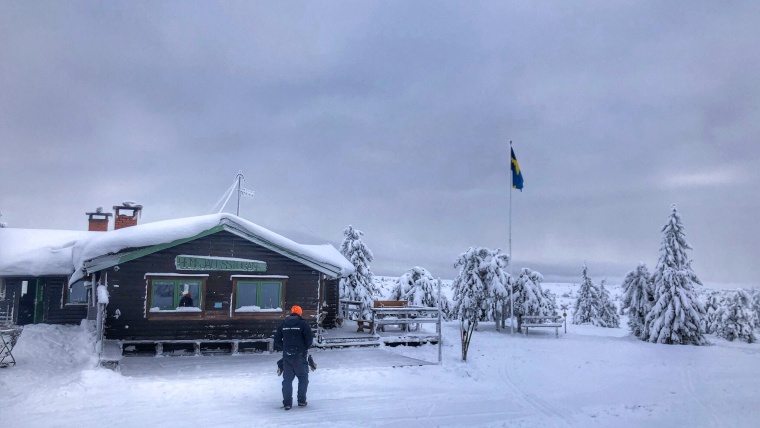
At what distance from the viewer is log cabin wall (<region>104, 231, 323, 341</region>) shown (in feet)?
56.4

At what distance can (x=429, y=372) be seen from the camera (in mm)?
15062

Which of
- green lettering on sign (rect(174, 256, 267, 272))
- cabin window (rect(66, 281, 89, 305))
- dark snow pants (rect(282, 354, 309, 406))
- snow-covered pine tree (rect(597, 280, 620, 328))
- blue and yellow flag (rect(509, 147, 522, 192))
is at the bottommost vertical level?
snow-covered pine tree (rect(597, 280, 620, 328))

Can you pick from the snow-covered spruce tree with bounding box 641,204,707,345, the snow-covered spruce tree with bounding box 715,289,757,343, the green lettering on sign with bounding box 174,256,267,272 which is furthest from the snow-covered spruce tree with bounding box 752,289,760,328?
the green lettering on sign with bounding box 174,256,267,272

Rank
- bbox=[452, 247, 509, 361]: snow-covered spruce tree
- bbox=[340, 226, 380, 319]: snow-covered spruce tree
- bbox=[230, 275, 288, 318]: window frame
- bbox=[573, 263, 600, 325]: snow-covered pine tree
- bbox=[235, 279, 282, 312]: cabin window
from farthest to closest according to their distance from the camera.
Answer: bbox=[573, 263, 600, 325]: snow-covered pine tree → bbox=[340, 226, 380, 319]: snow-covered spruce tree → bbox=[452, 247, 509, 361]: snow-covered spruce tree → bbox=[235, 279, 282, 312]: cabin window → bbox=[230, 275, 288, 318]: window frame

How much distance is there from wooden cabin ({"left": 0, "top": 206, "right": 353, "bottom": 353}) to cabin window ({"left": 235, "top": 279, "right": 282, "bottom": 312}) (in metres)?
0.04

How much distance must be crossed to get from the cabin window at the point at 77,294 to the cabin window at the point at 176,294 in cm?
898

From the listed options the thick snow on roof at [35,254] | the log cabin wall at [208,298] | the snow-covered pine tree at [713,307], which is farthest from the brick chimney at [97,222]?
the snow-covered pine tree at [713,307]

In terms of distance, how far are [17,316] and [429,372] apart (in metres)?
20.7

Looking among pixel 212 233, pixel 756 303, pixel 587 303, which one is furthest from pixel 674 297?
pixel 212 233

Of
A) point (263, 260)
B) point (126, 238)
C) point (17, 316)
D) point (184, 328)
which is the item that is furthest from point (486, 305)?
point (17, 316)

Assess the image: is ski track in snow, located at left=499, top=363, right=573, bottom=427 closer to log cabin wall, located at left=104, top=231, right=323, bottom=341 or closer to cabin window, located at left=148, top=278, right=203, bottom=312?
log cabin wall, located at left=104, top=231, right=323, bottom=341

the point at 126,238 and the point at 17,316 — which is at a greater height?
the point at 126,238

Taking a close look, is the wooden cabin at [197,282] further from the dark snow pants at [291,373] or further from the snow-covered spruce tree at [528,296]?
the snow-covered spruce tree at [528,296]

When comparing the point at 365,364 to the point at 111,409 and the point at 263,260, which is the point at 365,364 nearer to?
the point at 263,260
